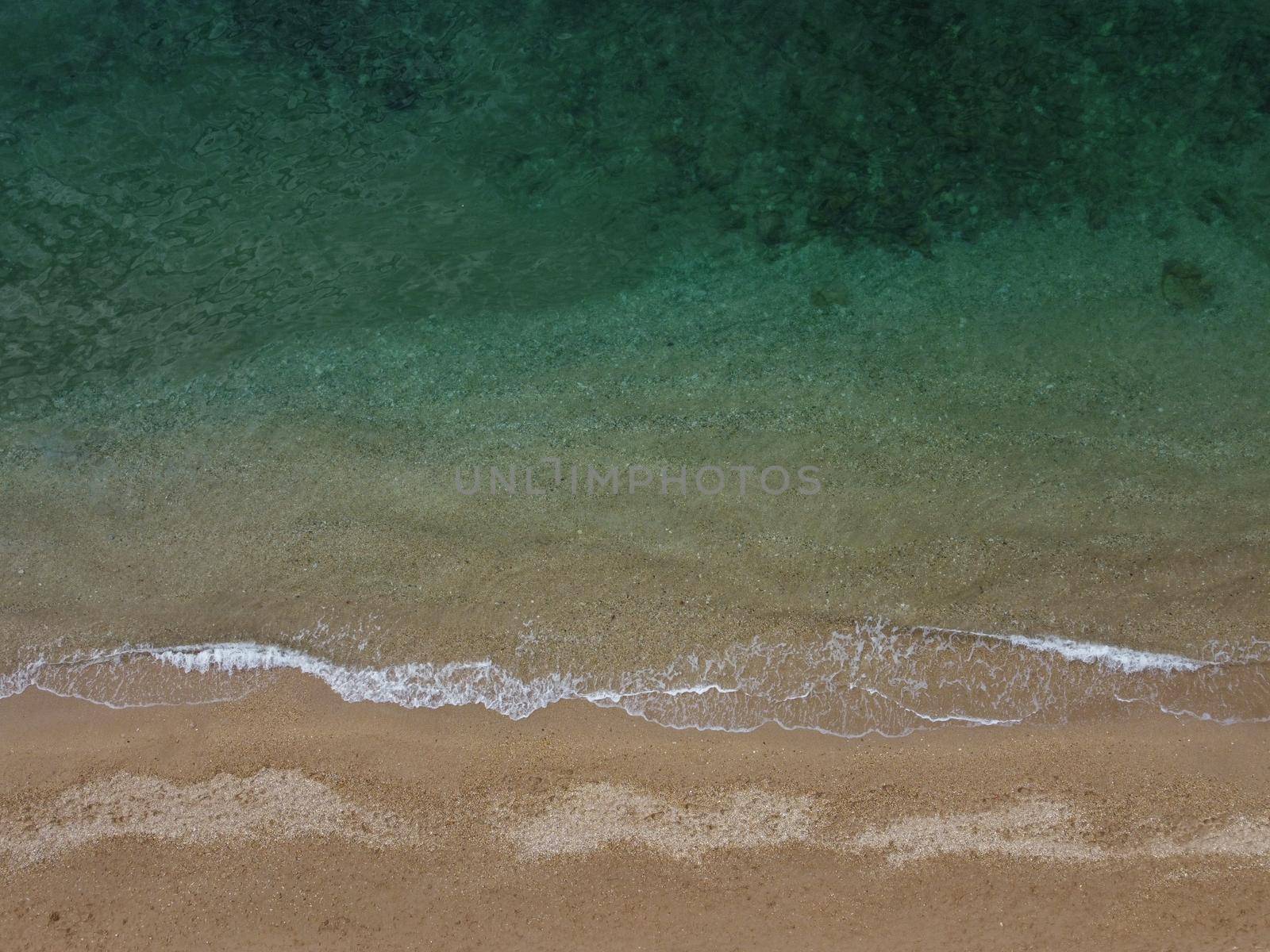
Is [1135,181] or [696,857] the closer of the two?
[696,857]

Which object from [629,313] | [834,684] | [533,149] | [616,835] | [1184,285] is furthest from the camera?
[533,149]

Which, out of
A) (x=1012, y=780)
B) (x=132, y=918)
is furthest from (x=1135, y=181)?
(x=132, y=918)

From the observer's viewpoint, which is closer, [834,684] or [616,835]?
[616,835]

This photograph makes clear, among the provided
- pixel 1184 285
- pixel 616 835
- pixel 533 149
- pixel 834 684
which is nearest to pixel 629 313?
pixel 533 149

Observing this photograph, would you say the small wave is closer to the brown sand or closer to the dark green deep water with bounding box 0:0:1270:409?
the brown sand

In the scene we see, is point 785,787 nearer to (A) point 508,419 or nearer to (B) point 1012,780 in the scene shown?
(B) point 1012,780

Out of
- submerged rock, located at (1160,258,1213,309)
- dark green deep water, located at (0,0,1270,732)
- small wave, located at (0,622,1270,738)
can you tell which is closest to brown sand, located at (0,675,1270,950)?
small wave, located at (0,622,1270,738)

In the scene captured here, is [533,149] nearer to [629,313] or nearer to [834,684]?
[629,313]

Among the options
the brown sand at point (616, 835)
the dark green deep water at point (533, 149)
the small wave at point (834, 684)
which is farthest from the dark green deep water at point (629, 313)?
the brown sand at point (616, 835)
